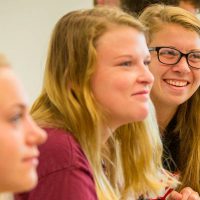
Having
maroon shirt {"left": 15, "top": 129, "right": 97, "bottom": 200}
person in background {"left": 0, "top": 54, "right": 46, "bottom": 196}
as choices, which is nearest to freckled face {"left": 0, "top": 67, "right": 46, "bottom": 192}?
person in background {"left": 0, "top": 54, "right": 46, "bottom": 196}

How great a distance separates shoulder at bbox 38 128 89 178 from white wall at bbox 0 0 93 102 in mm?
1209

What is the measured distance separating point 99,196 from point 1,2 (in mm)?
1304

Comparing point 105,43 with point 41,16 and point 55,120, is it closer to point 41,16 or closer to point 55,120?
point 55,120

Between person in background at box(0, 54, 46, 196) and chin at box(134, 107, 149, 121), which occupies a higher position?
person in background at box(0, 54, 46, 196)

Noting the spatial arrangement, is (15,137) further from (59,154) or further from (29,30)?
(29,30)

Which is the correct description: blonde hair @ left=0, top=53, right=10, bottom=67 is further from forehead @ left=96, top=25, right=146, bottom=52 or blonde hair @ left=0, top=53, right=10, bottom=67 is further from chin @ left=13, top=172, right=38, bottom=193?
forehead @ left=96, top=25, right=146, bottom=52

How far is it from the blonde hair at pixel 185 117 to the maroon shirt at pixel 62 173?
59cm

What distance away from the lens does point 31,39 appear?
221 centimetres

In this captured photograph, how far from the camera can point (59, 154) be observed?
0.92m

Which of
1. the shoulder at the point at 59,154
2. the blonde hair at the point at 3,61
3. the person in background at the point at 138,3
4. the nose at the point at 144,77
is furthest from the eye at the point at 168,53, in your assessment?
the blonde hair at the point at 3,61

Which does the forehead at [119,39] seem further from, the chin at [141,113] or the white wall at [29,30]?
the white wall at [29,30]

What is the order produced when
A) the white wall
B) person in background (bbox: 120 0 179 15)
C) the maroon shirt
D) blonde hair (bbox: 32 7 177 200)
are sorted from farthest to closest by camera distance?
the white wall → person in background (bbox: 120 0 179 15) → blonde hair (bbox: 32 7 177 200) → the maroon shirt

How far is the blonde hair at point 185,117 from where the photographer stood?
1446 millimetres

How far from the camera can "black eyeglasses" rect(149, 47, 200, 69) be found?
4.62 feet
